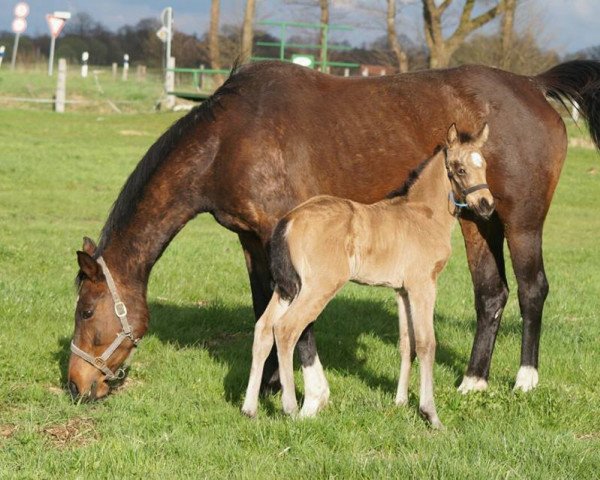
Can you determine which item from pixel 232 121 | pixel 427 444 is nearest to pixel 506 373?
pixel 427 444

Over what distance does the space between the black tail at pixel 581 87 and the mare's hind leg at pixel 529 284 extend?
3.37ft

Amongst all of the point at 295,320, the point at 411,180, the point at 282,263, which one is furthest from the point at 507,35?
the point at 295,320

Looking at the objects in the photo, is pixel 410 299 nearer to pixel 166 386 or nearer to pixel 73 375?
pixel 166 386

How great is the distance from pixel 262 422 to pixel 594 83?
3.70 m

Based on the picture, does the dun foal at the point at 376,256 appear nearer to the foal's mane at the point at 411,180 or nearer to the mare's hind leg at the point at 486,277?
the foal's mane at the point at 411,180

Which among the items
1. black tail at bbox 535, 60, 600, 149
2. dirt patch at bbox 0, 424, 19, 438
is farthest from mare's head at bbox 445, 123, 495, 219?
dirt patch at bbox 0, 424, 19, 438

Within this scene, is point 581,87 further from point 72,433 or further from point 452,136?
point 72,433

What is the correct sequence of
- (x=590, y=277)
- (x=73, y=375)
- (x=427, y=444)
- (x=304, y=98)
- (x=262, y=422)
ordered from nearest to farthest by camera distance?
1. (x=427, y=444)
2. (x=262, y=422)
3. (x=73, y=375)
4. (x=304, y=98)
5. (x=590, y=277)

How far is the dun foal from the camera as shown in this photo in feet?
16.9

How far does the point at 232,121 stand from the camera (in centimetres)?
587

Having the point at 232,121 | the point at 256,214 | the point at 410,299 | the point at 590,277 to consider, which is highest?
the point at 232,121

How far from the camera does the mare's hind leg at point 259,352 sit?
5289mm

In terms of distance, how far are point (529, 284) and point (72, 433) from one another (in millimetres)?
3336

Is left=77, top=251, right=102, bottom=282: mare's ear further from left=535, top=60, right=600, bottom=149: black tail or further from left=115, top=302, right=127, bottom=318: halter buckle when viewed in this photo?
left=535, top=60, right=600, bottom=149: black tail
